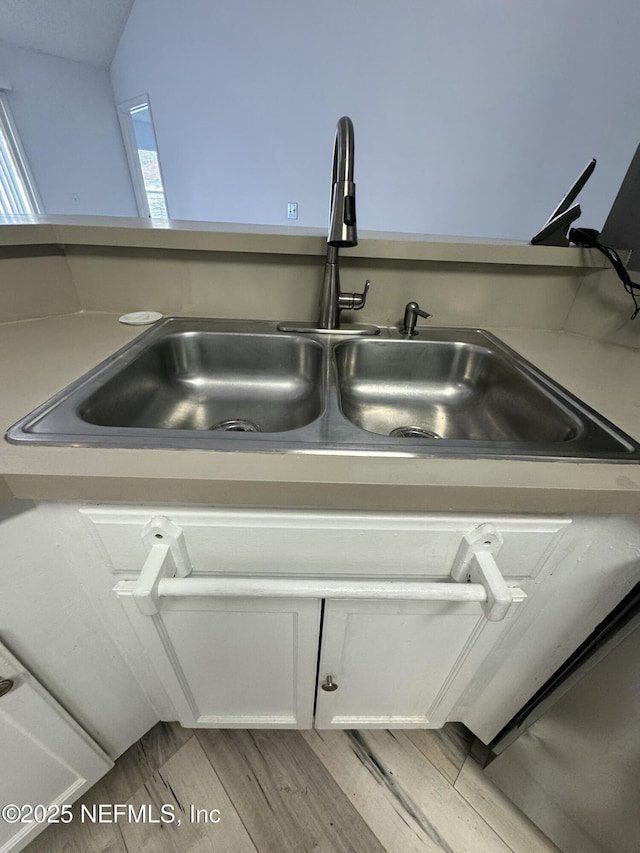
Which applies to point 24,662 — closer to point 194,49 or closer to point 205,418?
point 205,418

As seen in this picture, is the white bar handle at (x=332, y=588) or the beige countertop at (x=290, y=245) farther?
the beige countertop at (x=290, y=245)

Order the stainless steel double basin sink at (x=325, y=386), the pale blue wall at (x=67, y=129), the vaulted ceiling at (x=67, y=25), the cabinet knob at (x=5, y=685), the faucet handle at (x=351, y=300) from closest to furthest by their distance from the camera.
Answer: the cabinet knob at (x=5, y=685) → the stainless steel double basin sink at (x=325, y=386) → the faucet handle at (x=351, y=300) → the vaulted ceiling at (x=67, y=25) → the pale blue wall at (x=67, y=129)

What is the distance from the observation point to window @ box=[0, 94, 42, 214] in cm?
394

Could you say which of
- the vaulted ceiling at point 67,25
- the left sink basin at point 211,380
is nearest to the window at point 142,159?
the vaulted ceiling at point 67,25

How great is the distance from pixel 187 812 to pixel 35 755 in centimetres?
44

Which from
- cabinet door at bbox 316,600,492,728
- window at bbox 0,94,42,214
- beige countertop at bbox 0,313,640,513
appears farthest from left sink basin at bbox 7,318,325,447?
window at bbox 0,94,42,214

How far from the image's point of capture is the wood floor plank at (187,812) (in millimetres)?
760

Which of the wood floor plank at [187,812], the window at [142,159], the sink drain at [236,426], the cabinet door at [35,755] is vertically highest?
the window at [142,159]

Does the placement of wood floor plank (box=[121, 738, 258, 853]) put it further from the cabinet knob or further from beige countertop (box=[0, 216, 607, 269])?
beige countertop (box=[0, 216, 607, 269])

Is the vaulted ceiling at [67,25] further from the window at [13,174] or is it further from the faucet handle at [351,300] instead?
the faucet handle at [351,300]

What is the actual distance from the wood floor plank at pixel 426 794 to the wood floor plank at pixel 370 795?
0.01 meters

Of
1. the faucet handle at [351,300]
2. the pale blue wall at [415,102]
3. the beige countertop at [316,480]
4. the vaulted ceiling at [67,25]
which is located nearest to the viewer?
the beige countertop at [316,480]

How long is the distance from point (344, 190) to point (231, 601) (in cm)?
76

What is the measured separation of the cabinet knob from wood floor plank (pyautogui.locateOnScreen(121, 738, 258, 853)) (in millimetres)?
584
